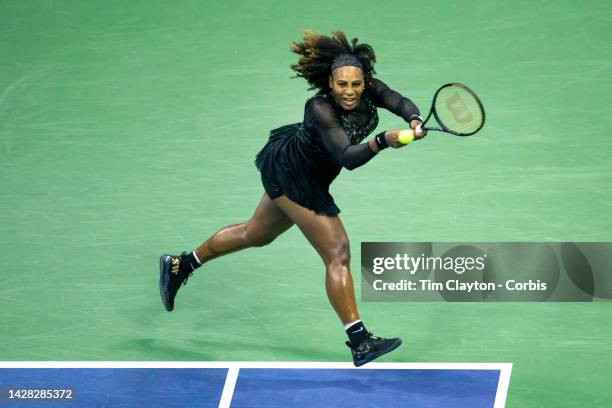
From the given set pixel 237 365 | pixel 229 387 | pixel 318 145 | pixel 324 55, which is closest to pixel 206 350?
pixel 237 365

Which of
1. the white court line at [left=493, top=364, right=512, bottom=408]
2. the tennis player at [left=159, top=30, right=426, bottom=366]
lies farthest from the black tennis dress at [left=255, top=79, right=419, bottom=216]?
the white court line at [left=493, top=364, right=512, bottom=408]

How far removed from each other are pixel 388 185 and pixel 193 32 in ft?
9.46

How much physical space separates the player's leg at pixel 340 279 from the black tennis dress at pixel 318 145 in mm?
85

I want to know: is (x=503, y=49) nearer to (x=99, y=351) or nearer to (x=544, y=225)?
(x=544, y=225)

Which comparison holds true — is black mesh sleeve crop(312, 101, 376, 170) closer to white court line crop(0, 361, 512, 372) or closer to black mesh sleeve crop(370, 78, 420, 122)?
black mesh sleeve crop(370, 78, 420, 122)

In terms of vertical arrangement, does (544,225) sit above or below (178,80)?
below

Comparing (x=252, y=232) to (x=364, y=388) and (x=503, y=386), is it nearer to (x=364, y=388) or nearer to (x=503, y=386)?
(x=364, y=388)

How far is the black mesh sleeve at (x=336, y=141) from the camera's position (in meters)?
7.54

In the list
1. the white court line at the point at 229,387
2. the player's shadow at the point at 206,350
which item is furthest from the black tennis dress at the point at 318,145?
the white court line at the point at 229,387

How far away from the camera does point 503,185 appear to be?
1020cm

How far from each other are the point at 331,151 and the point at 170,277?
5.91ft

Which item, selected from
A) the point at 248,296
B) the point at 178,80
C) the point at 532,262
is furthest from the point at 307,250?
the point at 178,80

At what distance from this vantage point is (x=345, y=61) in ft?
25.8

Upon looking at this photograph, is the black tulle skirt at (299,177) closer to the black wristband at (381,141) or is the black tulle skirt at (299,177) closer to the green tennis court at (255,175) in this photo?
the black wristband at (381,141)
